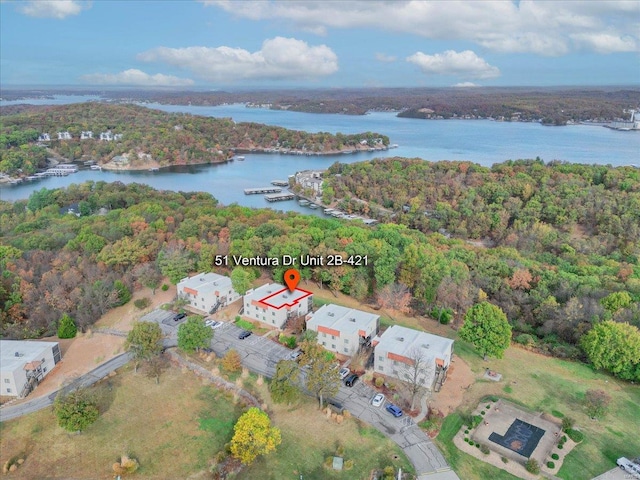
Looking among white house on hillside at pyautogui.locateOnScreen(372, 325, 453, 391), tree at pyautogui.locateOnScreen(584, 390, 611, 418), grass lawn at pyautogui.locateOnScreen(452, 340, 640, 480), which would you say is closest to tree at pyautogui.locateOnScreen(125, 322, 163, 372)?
white house on hillside at pyautogui.locateOnScreen(372, 325, 453, 391)

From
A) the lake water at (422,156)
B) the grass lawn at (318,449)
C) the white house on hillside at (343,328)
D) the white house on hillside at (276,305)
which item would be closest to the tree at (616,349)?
the white house on hillside at (343,328)

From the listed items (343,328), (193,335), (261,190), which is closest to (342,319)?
(343,328)

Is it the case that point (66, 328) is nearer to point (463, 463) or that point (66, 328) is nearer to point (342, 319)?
point (342, 319)

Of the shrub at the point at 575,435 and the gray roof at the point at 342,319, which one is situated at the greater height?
the gray roof at the point at 342,319

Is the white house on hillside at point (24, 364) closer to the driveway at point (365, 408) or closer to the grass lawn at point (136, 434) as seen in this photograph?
the grass lawn at point (136, 434)

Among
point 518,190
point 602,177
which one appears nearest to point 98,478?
point 518,190

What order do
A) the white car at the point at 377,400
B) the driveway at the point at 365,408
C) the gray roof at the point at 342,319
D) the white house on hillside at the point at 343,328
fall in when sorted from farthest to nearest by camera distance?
the gray roof at the point at 342,319
the white house on hillside at the point at 343,328
the white car at the point at 377,400
the driveway at the point at 365,408

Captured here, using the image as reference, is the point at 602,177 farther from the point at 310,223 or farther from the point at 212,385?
the point at 212,385

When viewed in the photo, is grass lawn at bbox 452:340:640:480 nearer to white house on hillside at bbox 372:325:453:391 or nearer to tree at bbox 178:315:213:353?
white house on hillside at bbox 372:325:453:391
